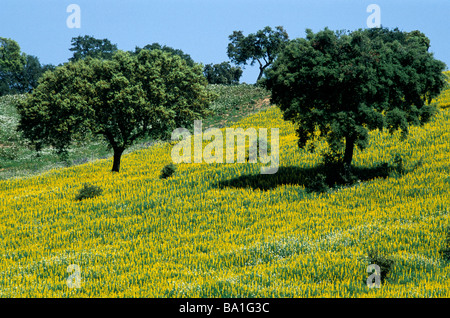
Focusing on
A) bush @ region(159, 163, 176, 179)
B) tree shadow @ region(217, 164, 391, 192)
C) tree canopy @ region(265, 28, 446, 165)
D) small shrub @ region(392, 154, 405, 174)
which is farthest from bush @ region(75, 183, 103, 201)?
small shrub @ region(392, 154, 405, 174)

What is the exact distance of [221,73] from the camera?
440 feet

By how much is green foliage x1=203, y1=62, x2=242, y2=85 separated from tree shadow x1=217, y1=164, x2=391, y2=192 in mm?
109247

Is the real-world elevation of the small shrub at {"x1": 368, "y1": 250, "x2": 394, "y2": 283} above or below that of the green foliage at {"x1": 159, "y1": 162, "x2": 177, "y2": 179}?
below

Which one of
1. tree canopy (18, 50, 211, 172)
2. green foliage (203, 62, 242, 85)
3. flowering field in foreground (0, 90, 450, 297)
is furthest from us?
green foliage (203, 62, 242, 85)

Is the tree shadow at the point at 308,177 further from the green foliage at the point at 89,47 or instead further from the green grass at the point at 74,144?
the green foliage at the point at 89,47

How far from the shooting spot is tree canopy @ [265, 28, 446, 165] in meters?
21.1

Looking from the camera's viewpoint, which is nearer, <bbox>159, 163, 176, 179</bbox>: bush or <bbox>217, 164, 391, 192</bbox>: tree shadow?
<bbox>217, 164, 391, 192</bbox>: tree shadow

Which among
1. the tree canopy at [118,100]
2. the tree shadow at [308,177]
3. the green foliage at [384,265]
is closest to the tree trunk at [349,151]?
the tree shadow at [308,177]

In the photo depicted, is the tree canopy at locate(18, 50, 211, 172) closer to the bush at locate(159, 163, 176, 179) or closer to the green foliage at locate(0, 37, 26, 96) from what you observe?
the bush at locate(159, 163, 176, 179)

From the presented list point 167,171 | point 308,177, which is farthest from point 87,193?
point 308,177

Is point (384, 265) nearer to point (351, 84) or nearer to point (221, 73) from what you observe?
point (351, 84)

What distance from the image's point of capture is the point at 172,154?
38.6 m
